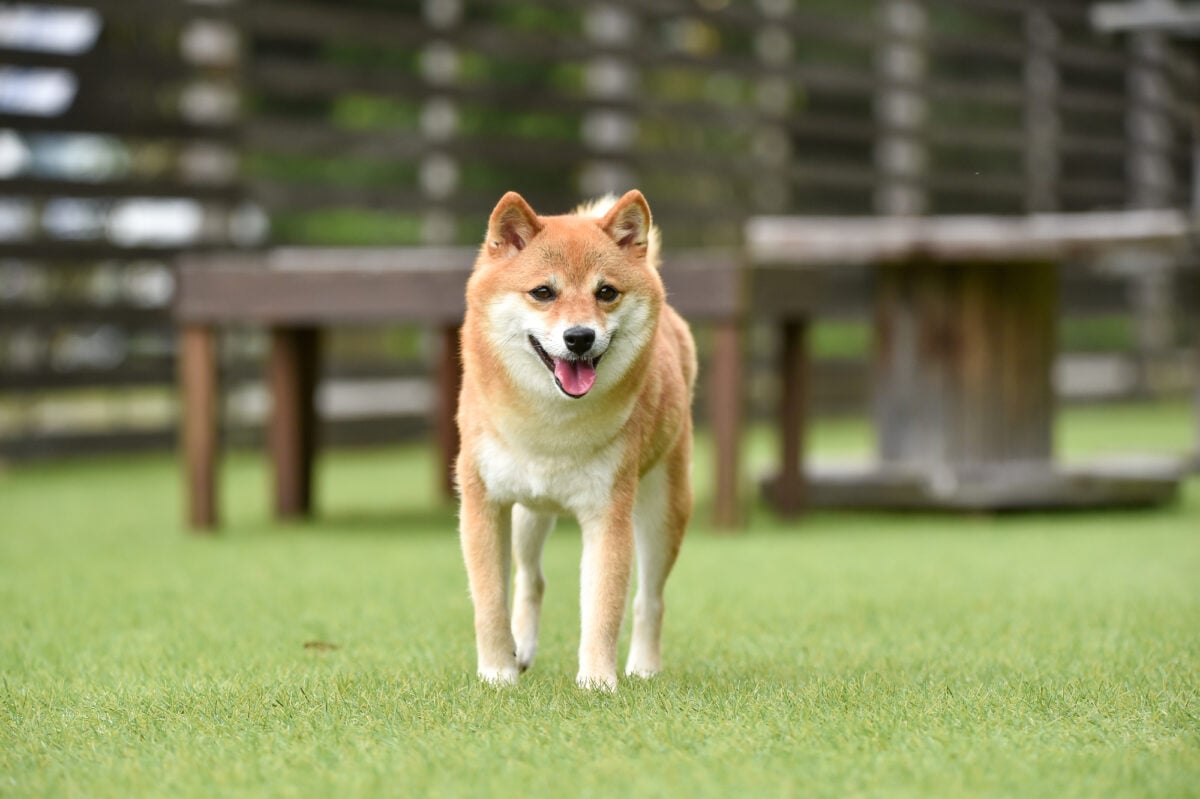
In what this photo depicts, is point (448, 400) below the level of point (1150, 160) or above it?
below

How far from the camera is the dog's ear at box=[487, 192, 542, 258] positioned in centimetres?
275

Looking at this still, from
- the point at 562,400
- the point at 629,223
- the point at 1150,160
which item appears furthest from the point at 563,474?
the point at 1150,160

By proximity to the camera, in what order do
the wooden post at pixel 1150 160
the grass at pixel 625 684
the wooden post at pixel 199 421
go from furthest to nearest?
1. the wooden post at pixel 1150 160
2. the wooden post at pixel 199 421
3. the grass at pixel 625 684

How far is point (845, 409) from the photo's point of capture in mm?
10742

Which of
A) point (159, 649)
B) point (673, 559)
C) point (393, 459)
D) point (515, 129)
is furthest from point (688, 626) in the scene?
point (515, 129)

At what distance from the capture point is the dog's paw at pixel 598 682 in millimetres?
2669

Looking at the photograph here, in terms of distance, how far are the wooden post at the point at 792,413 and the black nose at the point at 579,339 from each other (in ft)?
9.97

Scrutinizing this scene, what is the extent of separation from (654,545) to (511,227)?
666 millimetres

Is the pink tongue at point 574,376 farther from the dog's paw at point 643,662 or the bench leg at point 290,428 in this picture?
the bench leg at point 290,428

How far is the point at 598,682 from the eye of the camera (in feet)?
8.82

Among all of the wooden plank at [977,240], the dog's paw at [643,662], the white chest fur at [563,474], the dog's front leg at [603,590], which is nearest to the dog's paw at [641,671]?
the dog's paw at [643,662]

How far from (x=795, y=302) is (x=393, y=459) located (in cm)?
339

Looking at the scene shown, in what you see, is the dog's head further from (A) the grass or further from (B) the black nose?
(A) the grass

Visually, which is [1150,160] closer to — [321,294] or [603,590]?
[321,294]
